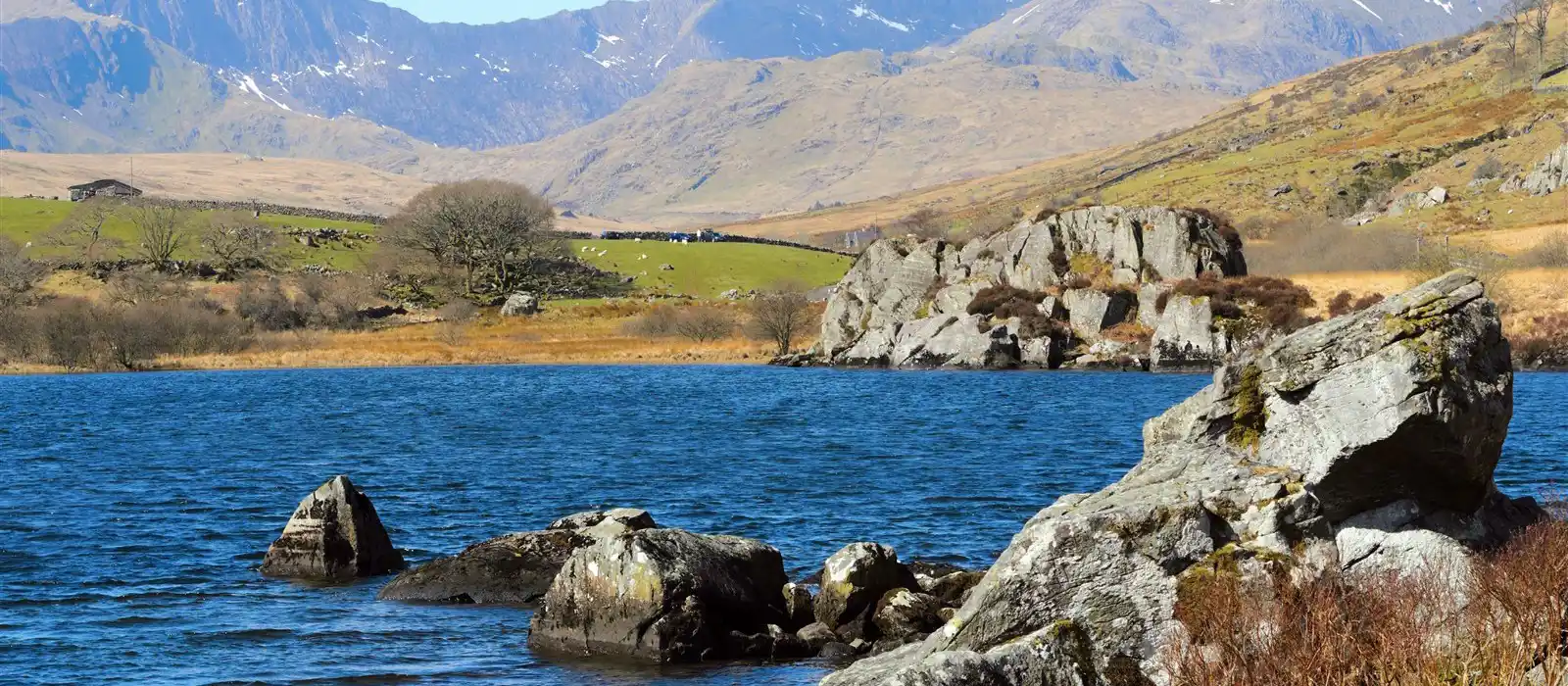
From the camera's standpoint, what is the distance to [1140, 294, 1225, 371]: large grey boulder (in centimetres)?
10112

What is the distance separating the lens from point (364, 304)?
6526 inches

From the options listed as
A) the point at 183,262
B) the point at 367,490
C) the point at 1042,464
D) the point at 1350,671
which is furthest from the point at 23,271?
the point at 1350,671

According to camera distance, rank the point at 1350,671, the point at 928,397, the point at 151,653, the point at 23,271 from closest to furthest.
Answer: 1. the point at 1350,671
2. the point at 151,653
3. the point at 928,397
4. the point at 23,271

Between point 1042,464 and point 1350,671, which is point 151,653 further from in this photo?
point 1042,464

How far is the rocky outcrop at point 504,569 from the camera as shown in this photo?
27875 mm

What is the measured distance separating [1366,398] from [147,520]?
106 ft

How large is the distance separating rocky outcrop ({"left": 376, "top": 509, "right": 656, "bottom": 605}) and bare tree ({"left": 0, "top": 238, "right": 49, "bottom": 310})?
12483 centimetres

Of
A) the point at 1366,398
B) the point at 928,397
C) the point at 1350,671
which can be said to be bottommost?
the point at 928,397

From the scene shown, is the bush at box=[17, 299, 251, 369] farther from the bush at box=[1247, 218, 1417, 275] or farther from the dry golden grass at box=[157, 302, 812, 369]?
the bush at box=[1247, 218, 1417, 275]

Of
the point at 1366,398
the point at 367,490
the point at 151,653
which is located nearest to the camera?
the point at 1366,398

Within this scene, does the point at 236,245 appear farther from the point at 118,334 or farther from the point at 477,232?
the point at 118,334

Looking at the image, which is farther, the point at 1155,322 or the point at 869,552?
the point at 1155,322

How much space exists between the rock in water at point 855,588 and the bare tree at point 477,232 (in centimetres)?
15513

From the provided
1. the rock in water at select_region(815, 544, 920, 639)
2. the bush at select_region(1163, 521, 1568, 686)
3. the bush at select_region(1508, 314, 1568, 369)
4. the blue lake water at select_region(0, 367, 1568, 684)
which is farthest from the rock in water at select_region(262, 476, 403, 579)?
the bush at select_region(1508, 314, 1568, 369)
